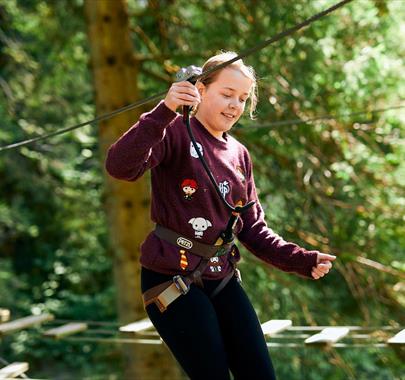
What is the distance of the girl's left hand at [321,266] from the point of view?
2.19 meters

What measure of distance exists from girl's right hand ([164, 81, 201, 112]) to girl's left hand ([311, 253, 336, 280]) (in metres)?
0.58

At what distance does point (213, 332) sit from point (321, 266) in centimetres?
37

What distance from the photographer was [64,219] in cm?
1008

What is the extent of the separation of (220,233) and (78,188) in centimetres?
714

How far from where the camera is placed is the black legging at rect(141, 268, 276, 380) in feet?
6.54

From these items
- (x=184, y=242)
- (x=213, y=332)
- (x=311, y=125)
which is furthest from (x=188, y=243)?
(x=311, y=125)

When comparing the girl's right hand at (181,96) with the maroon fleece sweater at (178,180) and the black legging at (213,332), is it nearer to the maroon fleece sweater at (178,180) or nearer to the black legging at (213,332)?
the maroon fleece sweater at (178,180)

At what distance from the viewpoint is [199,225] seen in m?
2.08

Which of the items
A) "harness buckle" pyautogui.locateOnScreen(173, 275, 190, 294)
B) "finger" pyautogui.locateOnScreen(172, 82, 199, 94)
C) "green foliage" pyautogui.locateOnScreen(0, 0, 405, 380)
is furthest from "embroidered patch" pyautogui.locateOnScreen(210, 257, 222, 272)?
"green foliage" pyautogui.locateOnScreen(0, 0, 405, 380)

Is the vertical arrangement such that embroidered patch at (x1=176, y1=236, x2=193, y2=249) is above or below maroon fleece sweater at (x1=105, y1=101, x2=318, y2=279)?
below

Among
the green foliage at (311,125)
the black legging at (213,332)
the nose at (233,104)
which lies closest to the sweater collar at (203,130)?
the nose at (233,104)

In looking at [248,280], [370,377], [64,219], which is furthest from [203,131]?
[64,219]

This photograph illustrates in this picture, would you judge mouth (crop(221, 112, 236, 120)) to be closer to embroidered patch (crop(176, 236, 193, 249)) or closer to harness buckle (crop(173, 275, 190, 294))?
embroidered patch (crop(176, 236, 193, 249))

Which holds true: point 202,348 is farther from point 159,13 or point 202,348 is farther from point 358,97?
point 159,13
